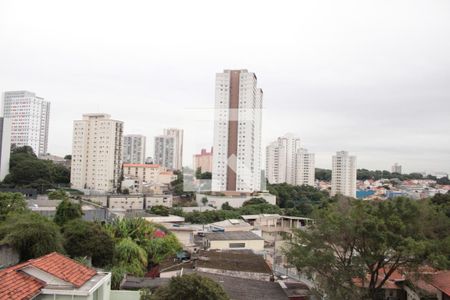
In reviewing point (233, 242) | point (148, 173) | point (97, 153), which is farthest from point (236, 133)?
point (233, 242)

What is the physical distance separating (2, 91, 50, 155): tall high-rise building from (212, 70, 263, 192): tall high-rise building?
1412 inches

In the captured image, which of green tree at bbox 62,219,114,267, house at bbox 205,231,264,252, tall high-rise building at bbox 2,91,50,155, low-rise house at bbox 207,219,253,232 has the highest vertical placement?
tall high-rise building at bbox 2,91,50,155

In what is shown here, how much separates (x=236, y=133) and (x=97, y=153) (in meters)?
15.6

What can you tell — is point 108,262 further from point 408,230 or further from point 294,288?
point 408,230

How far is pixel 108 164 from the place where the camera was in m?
44.8

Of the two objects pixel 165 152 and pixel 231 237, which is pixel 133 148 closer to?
pixel 165 152

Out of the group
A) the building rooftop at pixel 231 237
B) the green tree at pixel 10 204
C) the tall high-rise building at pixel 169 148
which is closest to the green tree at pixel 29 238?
the green tree at pixel 10 204

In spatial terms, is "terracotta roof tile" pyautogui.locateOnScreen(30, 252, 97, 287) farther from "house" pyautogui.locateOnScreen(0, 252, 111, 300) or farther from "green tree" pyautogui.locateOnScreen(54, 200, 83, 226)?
"green tree" pyautogui.locateOnScreen(54, 200, 83, 226)

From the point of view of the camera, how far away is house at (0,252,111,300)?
521 cm

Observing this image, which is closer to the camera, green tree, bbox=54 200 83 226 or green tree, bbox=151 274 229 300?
green tree, bbox=151 274 229 300

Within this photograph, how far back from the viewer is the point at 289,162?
6638cm

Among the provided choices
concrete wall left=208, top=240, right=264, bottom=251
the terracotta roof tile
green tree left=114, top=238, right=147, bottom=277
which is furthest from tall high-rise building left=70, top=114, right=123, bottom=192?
the terracotta roof tile

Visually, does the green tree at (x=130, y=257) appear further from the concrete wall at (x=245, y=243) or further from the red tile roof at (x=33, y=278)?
the concrete wall at (x=245, y=243)

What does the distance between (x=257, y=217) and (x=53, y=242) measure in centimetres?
2522
